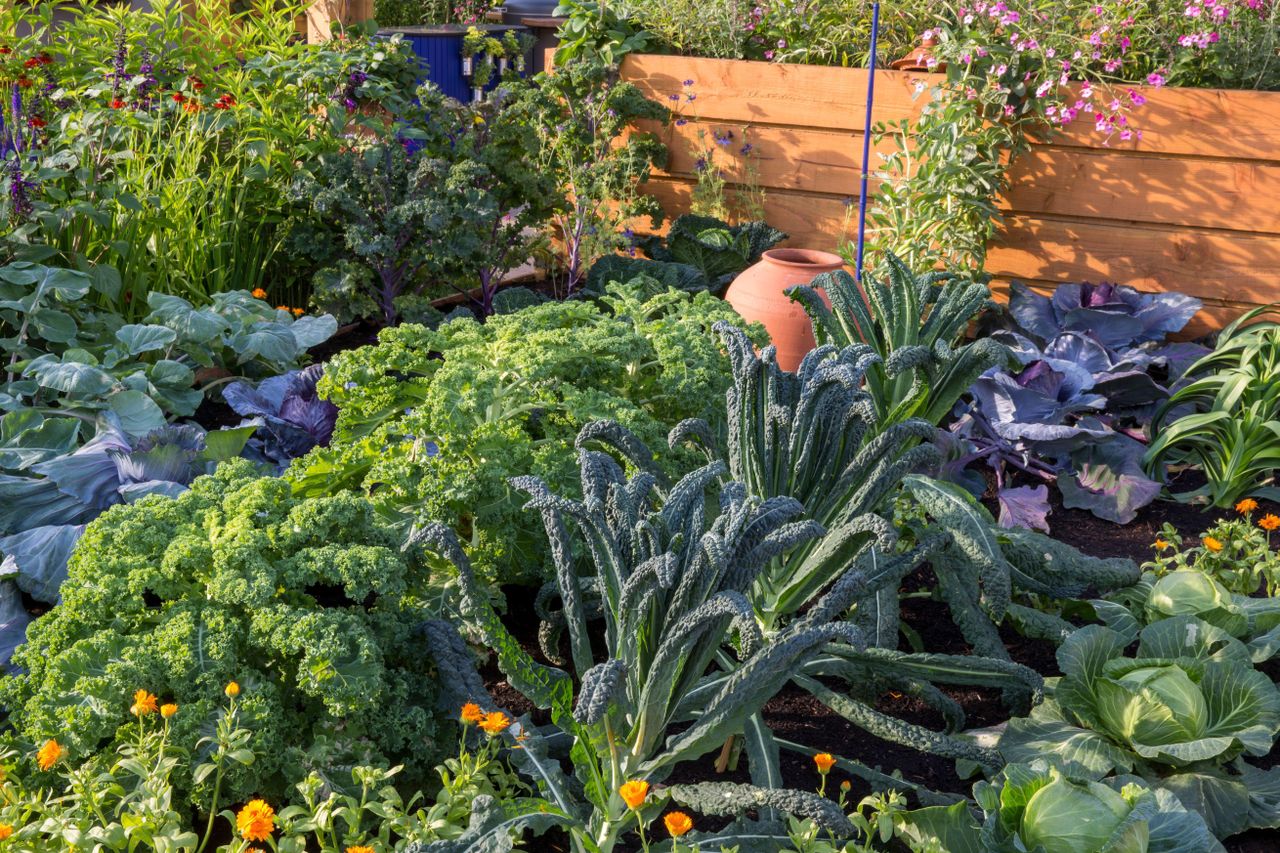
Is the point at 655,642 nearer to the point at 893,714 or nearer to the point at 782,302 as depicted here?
the point at 893,714

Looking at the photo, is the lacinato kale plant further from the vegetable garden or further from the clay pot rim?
the clay pot rim

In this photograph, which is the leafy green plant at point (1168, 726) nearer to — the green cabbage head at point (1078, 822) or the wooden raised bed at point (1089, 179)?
the green cabbage head at point (1078, 822)

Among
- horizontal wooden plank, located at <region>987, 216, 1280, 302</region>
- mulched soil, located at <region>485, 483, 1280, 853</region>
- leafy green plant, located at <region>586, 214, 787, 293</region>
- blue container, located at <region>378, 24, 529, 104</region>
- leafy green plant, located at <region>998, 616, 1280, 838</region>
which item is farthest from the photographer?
blue container, located at <region>378, 24, 529, 104</region>

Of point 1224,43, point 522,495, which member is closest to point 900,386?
point 522,495

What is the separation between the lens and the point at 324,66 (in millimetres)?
4285

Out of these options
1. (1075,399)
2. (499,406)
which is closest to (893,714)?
(499,406)

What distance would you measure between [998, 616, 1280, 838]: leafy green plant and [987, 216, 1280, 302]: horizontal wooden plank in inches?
101

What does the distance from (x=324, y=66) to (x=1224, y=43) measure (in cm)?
350

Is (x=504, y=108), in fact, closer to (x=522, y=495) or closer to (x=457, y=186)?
(x=457, y=186)

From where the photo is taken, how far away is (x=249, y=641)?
1.81 metres

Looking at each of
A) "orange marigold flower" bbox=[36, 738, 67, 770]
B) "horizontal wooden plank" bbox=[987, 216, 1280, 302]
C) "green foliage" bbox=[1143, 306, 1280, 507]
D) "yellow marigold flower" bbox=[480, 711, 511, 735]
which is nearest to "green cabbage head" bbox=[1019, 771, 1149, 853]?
"yellow marigold flower" bbox=[480, 711, 511, 735]

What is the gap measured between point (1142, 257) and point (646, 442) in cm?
280

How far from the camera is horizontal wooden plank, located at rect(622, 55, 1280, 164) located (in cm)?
407

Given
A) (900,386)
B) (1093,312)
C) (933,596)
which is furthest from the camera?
(1093,312)
